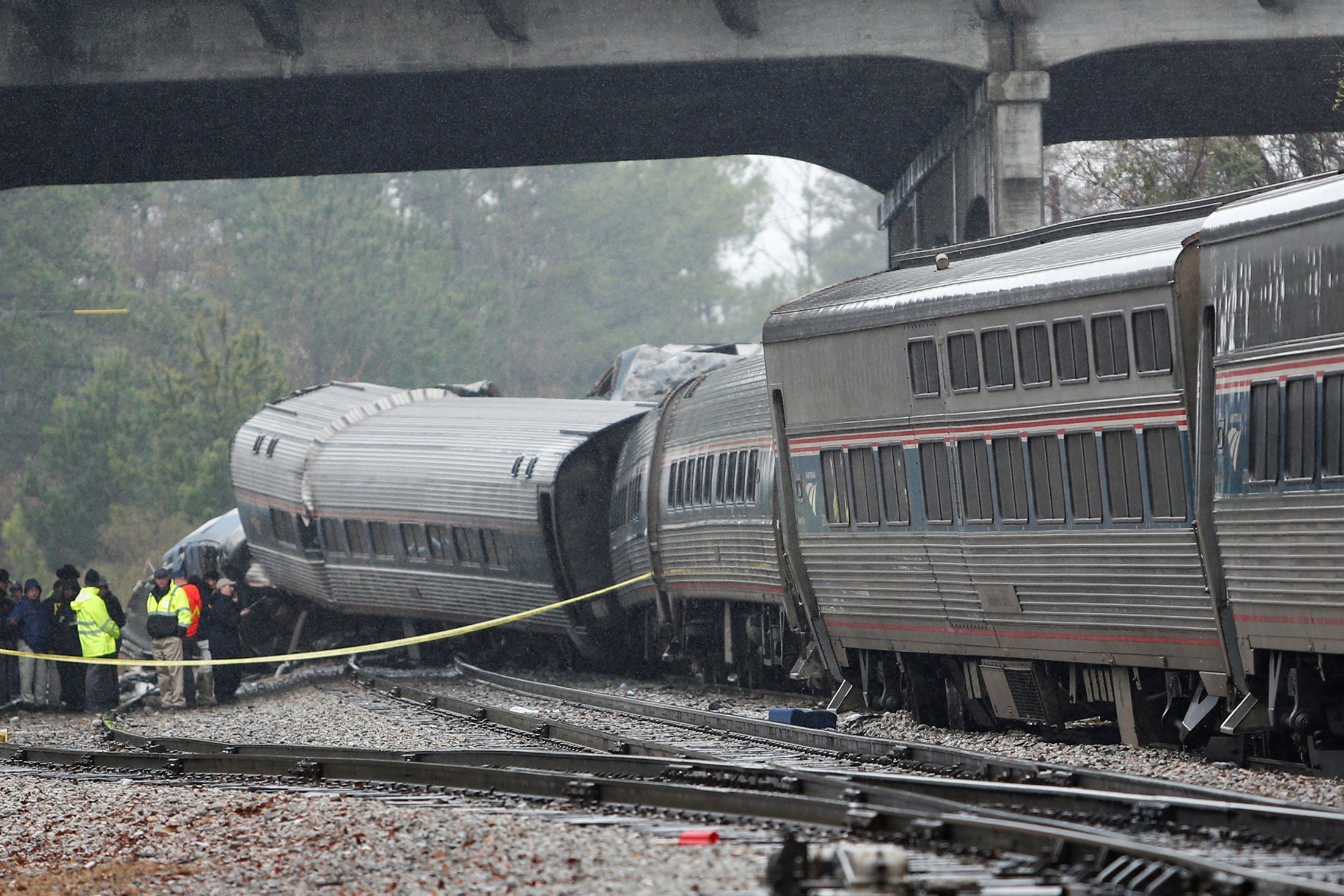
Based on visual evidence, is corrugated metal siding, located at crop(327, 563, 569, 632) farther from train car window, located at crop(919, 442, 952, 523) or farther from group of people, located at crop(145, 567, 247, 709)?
train car window, located at crop(919, 442, 952, 523)

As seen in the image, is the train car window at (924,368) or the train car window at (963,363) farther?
the train car window at (924,368)

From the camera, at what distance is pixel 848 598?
47.6ft

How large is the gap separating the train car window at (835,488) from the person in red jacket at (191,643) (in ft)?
32.0

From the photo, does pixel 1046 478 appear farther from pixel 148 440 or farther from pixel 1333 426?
pixel 148 440

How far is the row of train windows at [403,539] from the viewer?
79.4 ft

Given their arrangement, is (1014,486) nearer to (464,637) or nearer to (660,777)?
(660,777)

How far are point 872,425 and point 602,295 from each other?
67548mm

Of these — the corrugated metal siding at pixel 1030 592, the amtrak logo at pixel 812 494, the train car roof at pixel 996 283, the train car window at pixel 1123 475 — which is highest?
the train car roof at pixel 996 283

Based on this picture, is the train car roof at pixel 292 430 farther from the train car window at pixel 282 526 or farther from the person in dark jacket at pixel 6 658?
the person in dark jacket at pixel 6 658

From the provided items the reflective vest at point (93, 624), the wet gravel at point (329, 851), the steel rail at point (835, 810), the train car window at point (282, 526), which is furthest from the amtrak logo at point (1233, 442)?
the train car window at point (282, 526)

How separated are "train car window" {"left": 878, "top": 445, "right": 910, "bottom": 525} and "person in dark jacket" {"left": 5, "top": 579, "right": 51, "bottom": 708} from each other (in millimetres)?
11885

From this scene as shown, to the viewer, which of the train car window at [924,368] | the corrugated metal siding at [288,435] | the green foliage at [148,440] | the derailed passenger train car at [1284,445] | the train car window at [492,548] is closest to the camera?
the derailed passenger train car at [1284,445]

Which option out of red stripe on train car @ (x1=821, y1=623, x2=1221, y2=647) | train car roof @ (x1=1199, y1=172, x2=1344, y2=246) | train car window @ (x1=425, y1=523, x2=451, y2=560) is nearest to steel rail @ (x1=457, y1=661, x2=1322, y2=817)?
red stripe on train car @ (x1=821, y1=623, x2=1221, y2=647)

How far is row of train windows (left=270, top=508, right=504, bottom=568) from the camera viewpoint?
24.2 meters
